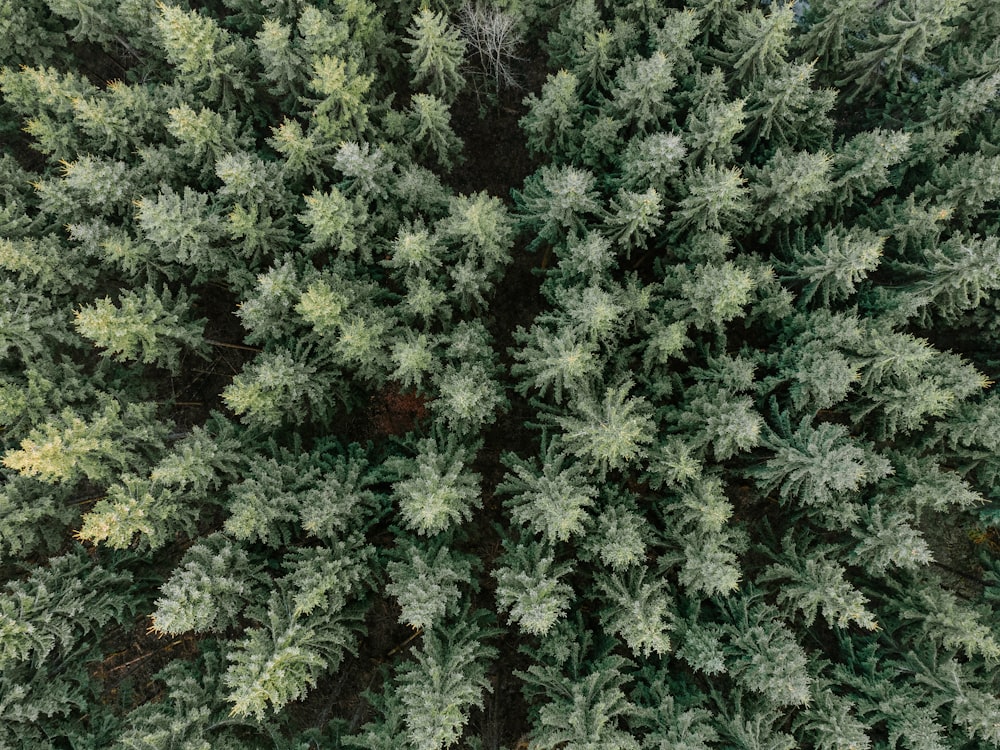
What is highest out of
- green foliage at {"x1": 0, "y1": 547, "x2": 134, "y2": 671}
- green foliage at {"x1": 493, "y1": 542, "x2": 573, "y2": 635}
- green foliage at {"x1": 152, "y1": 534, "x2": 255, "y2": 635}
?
green foliage at {"x1": 493, "y1": 542, "x2": 573, "y2": 635}

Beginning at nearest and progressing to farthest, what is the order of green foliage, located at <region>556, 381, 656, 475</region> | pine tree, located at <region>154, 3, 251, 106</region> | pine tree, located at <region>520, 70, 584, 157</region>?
green foliage, located at <region>556, 381, 656, 475</region> → pine tree, located at <region>154, 3, 251, 106</region> → pine tree, located at <region>520, 70, 584, 157</region>

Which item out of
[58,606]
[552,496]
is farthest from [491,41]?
[58,606]

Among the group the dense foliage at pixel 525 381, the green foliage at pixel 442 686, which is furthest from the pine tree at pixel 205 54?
the green foliage at pixel 442 686

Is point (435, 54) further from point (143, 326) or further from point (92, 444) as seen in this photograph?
point (92, 444)

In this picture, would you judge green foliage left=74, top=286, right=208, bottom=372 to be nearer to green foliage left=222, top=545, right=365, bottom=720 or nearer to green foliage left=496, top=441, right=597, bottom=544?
green foliage left=222, top=545, right=365, bottom=720

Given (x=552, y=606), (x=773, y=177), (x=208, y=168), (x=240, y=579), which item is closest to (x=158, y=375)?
(x=208, y=168)

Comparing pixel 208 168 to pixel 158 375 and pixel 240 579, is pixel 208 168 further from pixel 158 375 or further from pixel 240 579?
pixel 240 579

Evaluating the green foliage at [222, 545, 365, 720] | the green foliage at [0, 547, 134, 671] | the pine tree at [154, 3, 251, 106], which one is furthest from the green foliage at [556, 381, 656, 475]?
the pine tree at [154, 3, 251, 106]

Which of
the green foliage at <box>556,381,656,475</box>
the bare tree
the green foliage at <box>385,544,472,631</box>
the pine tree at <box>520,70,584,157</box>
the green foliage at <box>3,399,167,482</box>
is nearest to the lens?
the green foliage at <box>3,399,167,482</box>

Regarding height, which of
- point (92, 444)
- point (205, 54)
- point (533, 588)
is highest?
point (205, 54)
